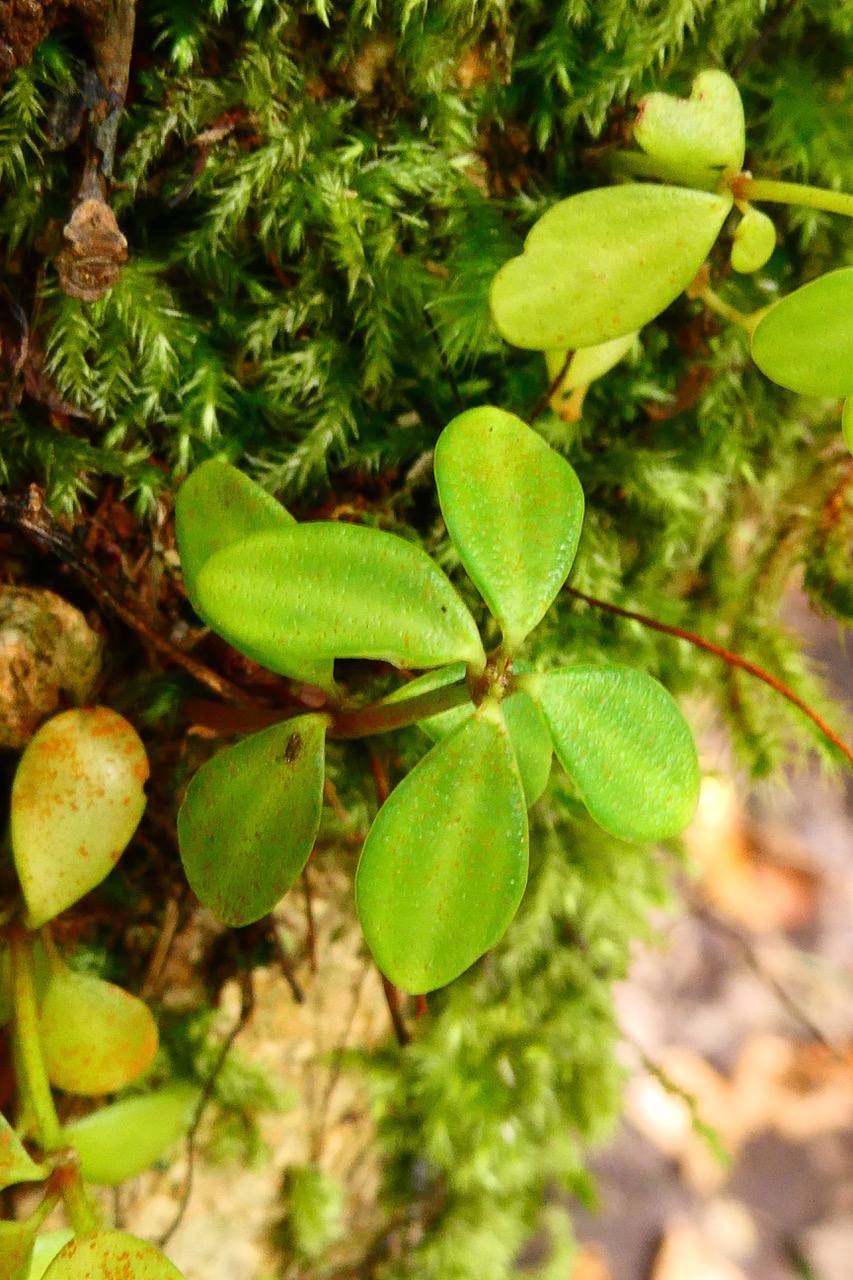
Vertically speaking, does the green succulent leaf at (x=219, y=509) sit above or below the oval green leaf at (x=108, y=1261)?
above

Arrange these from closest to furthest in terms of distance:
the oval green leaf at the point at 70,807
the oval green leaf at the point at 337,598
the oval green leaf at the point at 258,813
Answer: the oval green leaf at the point at 337,598 → the oval green leaf at the point at 258,813 → the oval green leaf at the point at 70,807

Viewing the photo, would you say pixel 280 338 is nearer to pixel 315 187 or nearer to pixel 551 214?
pixel 315 187

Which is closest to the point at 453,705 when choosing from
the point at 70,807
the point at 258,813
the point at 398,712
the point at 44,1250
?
the point at 398,712

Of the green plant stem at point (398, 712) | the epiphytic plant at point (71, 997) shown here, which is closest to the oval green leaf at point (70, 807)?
the epiphytic plant at point (71, 997)

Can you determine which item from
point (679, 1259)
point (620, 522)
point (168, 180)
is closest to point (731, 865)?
point (679, 1259)

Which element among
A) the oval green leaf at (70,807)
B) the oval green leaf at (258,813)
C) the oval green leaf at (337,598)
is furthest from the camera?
the oval green leaf at (70,807)

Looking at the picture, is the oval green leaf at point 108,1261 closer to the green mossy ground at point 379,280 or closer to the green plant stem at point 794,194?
the green mossy ground at point 379,280

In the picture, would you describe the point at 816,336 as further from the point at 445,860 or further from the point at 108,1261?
the point at 108,1261
